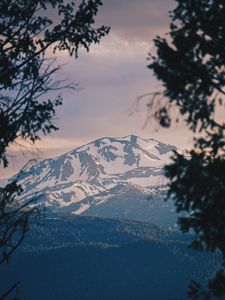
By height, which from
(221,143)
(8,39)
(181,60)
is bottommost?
(221,143)

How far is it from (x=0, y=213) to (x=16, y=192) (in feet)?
2.69

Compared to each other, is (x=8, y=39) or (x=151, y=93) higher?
(x=8, y=39)

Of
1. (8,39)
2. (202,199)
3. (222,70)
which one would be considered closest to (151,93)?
(222,70)

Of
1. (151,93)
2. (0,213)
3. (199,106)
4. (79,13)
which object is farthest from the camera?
(79,13)

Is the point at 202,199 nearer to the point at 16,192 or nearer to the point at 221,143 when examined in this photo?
the point at 221,143

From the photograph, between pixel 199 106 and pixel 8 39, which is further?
pixel 8 39

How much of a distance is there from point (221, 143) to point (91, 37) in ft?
18.1

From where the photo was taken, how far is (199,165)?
10.6 metres

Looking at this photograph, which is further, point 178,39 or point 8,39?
point 8,39

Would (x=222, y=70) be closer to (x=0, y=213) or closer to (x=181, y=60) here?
(x=181, y=60)

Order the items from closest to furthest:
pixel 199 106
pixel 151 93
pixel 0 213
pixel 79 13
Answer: pixel 151 93
pixel 199 106
pixel 0 213
pixel 79 13

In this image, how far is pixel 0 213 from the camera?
1280 cm

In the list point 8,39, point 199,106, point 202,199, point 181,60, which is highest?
point 8,39

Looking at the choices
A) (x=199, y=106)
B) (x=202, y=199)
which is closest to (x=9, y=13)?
(x=199, y=106)
